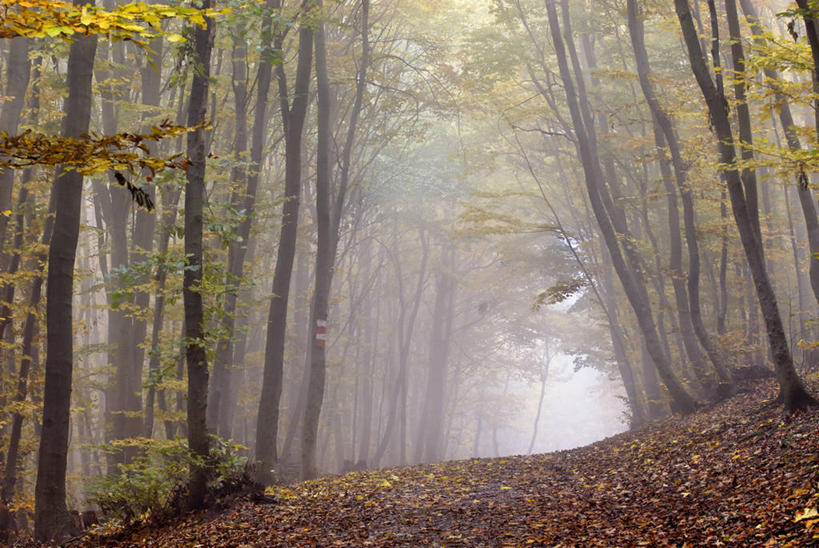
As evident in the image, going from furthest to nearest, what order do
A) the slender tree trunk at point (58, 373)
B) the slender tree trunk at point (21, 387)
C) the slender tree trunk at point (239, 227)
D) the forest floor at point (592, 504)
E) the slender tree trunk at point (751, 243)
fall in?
the slender tree trunk at point (239, 227)
the slender tree trunk at point (21, 387)
the slender tree trunk at point (751, 243)
the slender tree trunk at point (58, 373)
the forest floor at point (592, 504)

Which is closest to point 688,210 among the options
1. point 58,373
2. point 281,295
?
point 281,295

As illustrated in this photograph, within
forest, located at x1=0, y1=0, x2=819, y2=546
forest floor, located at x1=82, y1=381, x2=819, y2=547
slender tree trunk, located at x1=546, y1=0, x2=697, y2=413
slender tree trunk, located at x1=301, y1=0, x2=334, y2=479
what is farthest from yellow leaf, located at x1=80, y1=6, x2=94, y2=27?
slender tree trunk, located at x1=546, y1=0, x2=697, y2=413

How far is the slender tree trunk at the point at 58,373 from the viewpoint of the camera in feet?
25.6

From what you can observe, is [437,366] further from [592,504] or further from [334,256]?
[592,504]

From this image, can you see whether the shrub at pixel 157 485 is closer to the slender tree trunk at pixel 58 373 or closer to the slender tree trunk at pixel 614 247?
the slender tree trunk at pixel 58 373

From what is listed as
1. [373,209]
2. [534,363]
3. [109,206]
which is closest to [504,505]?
[109,206]

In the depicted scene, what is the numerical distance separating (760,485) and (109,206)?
14.1 meters

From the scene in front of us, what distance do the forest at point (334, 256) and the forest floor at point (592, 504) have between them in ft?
0.16

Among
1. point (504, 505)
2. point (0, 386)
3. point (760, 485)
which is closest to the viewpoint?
point (760, 485)

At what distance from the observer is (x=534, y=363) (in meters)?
37.2

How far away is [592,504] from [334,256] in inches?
402

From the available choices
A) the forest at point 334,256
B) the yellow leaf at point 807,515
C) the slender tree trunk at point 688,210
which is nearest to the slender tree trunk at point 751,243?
the forest at point 334,256

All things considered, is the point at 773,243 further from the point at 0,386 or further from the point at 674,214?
the point at 0,386

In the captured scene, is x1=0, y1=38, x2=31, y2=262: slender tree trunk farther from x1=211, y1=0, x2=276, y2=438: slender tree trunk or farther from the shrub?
the shrub
